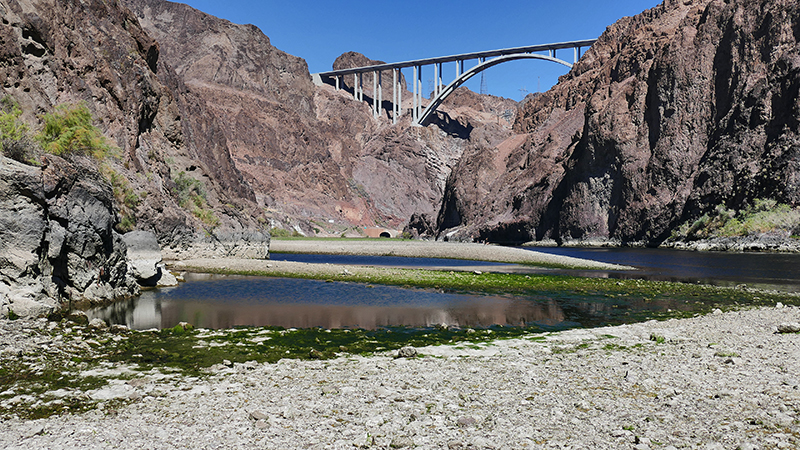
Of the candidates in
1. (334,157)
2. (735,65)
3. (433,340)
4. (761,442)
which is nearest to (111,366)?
(433,340)

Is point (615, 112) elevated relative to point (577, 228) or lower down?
elevated

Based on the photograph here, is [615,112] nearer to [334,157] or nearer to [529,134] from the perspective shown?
[529,134]

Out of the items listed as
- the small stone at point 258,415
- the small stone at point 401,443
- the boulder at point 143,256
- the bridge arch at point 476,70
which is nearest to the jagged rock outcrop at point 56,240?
the boulder at point 143,256

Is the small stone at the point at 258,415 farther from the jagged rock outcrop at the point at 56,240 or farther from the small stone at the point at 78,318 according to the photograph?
the jagged rock outcrop at the point at 56,240

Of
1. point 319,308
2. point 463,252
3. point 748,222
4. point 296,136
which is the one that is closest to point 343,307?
point 319,308

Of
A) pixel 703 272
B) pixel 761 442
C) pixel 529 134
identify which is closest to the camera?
pixel 761 442

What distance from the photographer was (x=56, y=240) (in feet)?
48.8

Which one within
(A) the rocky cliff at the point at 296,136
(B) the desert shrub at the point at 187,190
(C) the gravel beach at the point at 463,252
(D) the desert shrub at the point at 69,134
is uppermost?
(A) the rocky cliff at the point at 296,136

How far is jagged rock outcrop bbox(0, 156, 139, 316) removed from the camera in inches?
517

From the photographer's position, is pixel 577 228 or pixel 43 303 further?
pixel 577 228

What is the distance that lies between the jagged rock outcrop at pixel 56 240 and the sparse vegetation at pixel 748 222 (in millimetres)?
70859

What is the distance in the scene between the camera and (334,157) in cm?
16325

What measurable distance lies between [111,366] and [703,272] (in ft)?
122

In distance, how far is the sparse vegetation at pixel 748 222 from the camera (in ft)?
202
